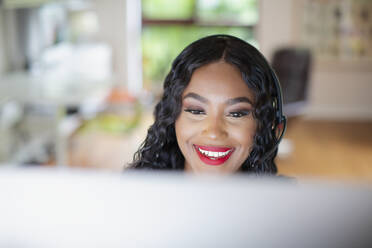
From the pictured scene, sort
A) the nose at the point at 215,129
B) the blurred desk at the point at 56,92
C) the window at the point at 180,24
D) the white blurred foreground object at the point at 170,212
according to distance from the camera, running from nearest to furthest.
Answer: the white blurred foreground object at the point at 170,212, the nose at the point at 215,129, the blurred desk at the point at 56,92, the window at the point at 180,24

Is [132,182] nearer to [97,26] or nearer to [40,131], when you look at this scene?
[40,131]

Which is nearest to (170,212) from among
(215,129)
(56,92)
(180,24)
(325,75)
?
(215,129)

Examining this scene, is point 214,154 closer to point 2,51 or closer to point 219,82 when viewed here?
point 219,82

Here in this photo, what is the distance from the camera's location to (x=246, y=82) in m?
0.76

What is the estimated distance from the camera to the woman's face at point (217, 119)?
73 cm

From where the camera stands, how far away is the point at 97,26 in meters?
4.41

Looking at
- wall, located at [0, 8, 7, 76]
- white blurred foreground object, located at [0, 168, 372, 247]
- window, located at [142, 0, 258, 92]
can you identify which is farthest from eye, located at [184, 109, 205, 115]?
window, located at [142, 0, 258, 92]

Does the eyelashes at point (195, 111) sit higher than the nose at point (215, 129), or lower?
higher

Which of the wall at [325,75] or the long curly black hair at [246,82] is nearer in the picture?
the long curly black hair at [246,82]

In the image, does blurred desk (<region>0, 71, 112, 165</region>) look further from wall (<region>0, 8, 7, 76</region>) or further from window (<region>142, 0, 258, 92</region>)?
window (<region>142, 0, 258, 92</region>)

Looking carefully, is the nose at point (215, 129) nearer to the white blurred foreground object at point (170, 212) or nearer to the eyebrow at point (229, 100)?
the eyebrow at point (229, 100)

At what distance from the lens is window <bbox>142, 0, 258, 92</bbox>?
443 cm

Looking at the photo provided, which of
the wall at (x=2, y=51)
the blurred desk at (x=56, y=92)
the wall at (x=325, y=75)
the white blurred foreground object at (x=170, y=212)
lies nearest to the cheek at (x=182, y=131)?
the white blurred foreground object at (x=170, y=212)

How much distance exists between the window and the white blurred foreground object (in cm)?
418
